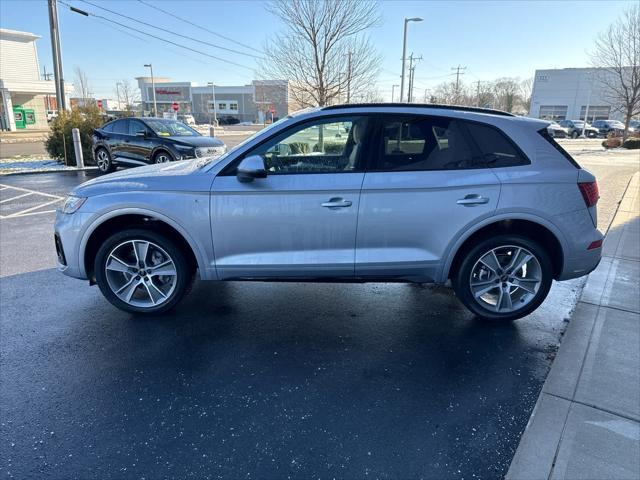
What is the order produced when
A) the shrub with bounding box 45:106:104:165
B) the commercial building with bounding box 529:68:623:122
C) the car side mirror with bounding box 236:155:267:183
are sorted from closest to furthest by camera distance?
the car side mirror with bounding box 236:155:267:183 < the shrub with bounding box 45:106:104:165 < the commercial building with bounding box 529:68:623:122

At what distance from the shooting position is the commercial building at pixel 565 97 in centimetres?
6988

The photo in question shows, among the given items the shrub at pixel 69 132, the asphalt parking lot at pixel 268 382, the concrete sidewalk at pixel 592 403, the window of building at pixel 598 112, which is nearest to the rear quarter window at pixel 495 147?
the asphalt parking lot at pixel 268 382

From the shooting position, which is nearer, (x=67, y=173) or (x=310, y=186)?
(x=310, y=186)

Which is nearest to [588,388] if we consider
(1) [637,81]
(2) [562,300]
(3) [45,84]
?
(2) [562,300]

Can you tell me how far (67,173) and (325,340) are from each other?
13113mm

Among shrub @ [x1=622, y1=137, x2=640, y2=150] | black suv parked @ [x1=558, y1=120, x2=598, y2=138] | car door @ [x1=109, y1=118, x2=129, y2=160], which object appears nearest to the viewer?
car door @ [x1=109, y1=118, x2=129, y2=160]

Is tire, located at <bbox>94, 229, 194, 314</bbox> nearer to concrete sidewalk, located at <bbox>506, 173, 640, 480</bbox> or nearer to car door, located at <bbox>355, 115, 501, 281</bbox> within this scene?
car door, located at <bbox>355, 115, 501, 281</bbox>

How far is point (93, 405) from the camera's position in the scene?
283 cm

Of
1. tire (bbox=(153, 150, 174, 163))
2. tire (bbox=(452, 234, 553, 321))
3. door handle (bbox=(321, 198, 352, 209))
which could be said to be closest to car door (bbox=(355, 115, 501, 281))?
door handle (bbox=(321, 198, 352, 209))

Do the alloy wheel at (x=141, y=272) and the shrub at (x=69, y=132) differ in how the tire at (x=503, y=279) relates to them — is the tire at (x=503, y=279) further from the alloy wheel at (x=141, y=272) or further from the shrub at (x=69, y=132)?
the shrub at (x=69, y=132)

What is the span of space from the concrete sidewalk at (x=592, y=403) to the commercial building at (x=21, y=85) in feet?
177

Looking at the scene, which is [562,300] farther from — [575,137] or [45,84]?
[45,84]

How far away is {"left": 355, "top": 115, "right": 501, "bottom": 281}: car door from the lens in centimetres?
355

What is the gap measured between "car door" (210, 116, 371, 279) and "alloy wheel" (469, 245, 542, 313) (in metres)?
1.16
